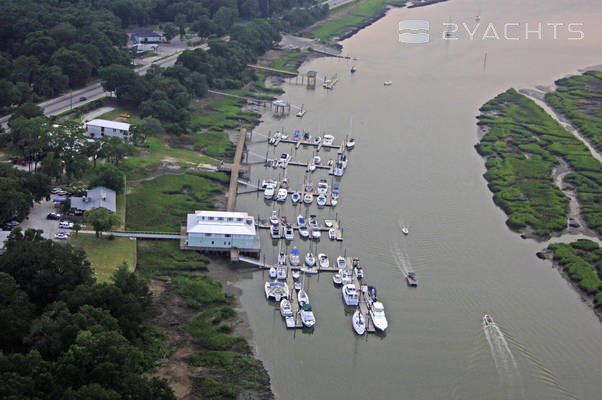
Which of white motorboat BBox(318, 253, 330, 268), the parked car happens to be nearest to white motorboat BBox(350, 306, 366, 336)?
white motorboat BBox(318, 253, 330, 268)

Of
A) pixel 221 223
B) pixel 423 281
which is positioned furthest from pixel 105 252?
pixel 423 281

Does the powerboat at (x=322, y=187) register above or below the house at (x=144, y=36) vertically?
below

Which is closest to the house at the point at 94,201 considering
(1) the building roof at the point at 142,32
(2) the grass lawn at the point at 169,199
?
(2) the grass lawn at the point at 169,199

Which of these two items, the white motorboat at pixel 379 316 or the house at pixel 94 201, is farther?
the house at pixel 94 201

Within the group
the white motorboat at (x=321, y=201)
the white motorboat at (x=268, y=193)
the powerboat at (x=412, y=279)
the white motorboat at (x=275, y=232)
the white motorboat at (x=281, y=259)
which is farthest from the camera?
the white motorboat at (x=268, y=193)

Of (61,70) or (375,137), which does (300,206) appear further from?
(61,70)

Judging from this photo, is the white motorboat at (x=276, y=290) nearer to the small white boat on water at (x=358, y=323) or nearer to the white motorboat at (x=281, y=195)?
the small white boat on water at (x=358, y=323)

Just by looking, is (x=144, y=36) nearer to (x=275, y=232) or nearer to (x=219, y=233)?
(x=275, y=232)
